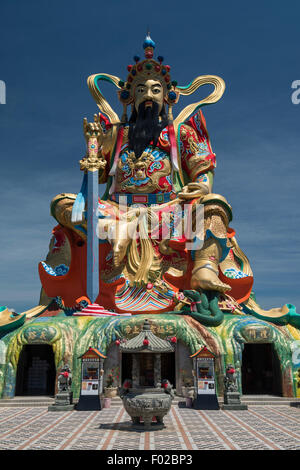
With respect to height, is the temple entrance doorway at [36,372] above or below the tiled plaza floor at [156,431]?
above

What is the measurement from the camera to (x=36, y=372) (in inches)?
623

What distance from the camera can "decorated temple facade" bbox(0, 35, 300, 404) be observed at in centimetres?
1401

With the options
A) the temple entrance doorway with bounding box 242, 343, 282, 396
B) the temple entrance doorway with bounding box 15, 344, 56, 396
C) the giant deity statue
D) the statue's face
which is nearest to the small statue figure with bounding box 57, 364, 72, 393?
the temple entrance doorway with bounding box 15, 344, 56, 396

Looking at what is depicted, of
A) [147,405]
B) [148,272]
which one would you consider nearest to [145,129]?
[148,272]

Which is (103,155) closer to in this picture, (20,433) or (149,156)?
(149,156)

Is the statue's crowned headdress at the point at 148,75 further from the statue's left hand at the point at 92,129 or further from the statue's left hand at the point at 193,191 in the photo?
the statue's left hand at the point at 193,191

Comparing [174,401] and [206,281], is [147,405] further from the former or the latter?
[206,281]

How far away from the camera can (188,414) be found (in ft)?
37.1

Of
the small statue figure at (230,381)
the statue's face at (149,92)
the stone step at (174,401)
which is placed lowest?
the stone step at (174,401)

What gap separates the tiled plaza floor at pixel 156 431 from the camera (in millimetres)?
7742

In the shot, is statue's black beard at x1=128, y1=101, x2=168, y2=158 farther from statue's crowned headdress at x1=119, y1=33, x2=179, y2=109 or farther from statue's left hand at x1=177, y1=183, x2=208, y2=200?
statue's left hand at x1=177, y1=183, x2=208, y2=200

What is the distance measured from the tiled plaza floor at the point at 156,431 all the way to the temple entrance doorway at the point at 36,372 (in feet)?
10.5

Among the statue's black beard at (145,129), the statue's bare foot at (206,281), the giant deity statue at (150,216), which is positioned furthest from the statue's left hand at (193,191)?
the statue's bare foot at (206,281)
